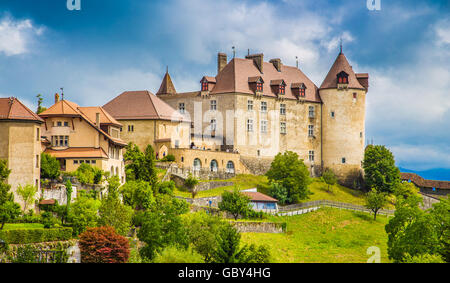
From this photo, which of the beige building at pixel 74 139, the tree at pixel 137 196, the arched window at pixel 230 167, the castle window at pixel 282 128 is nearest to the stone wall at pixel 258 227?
the tree at pixel 137 196

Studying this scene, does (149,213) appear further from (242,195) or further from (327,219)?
(327,219)

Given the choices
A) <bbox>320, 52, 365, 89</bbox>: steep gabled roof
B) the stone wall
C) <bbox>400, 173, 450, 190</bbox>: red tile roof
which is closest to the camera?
the stone wall

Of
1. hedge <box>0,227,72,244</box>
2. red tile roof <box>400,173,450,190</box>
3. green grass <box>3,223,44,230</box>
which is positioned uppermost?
red tile roof <box>400,173,450,190</box>

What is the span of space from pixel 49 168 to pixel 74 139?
7.78 m

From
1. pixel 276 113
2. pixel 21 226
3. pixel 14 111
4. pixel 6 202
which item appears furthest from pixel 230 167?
pixel 21 226

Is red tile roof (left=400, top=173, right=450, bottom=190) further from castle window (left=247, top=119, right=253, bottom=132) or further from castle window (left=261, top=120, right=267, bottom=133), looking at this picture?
castle window (left=247, top=119, right=253, bottom=132)

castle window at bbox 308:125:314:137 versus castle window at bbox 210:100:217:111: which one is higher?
castle window at bbox 210:100:217:111

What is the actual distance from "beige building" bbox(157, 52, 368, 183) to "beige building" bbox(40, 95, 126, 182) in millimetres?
24230

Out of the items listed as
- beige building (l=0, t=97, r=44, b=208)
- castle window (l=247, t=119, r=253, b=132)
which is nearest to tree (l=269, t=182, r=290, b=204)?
castle window (l=247, t=119, r=253, b=132)

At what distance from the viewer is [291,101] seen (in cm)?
10531

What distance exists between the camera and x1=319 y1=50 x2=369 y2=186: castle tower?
346 feet

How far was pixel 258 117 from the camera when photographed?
101312mm

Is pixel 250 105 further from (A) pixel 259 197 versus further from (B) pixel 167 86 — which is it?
(A) pixel 259 197
